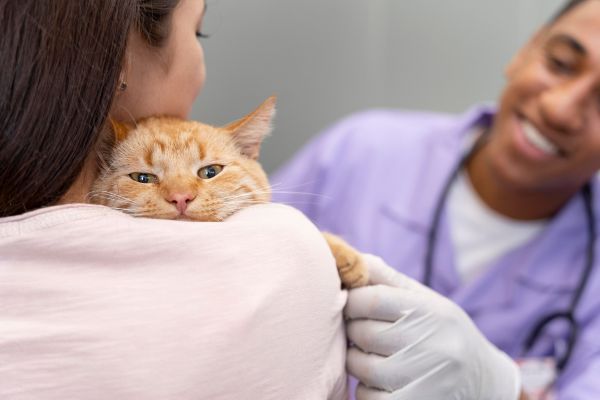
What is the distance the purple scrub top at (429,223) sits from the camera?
4.07ft

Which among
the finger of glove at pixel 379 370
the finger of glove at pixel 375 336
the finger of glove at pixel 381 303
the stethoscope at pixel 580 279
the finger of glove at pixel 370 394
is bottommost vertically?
the stethoscope at pixel 580 279

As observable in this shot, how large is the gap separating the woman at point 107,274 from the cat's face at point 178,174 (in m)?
0.06

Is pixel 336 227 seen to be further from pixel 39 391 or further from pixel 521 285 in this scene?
pixel 39 391

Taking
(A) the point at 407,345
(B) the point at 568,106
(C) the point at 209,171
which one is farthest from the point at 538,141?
(C) the point at 209,171

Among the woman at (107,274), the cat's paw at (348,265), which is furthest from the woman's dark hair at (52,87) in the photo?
the cat's paw at (348,265)

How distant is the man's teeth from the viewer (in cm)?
127

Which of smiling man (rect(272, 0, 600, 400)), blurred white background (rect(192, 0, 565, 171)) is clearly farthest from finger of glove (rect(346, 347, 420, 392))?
blurred white background (rect(192, 0, 565, 171))

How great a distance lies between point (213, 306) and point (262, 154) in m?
1.36

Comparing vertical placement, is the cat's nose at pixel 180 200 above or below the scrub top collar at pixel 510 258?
above

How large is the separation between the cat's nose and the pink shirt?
0.19 feet

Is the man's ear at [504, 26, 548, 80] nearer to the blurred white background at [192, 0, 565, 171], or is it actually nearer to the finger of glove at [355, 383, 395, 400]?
the blurred white background at [192, 0, 565, 171]

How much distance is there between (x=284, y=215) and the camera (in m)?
0.64

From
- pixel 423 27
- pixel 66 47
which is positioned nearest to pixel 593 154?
pixel 423 27

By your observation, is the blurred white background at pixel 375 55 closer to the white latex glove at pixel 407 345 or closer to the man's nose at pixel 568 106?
the man's nose at pixel 568 106
